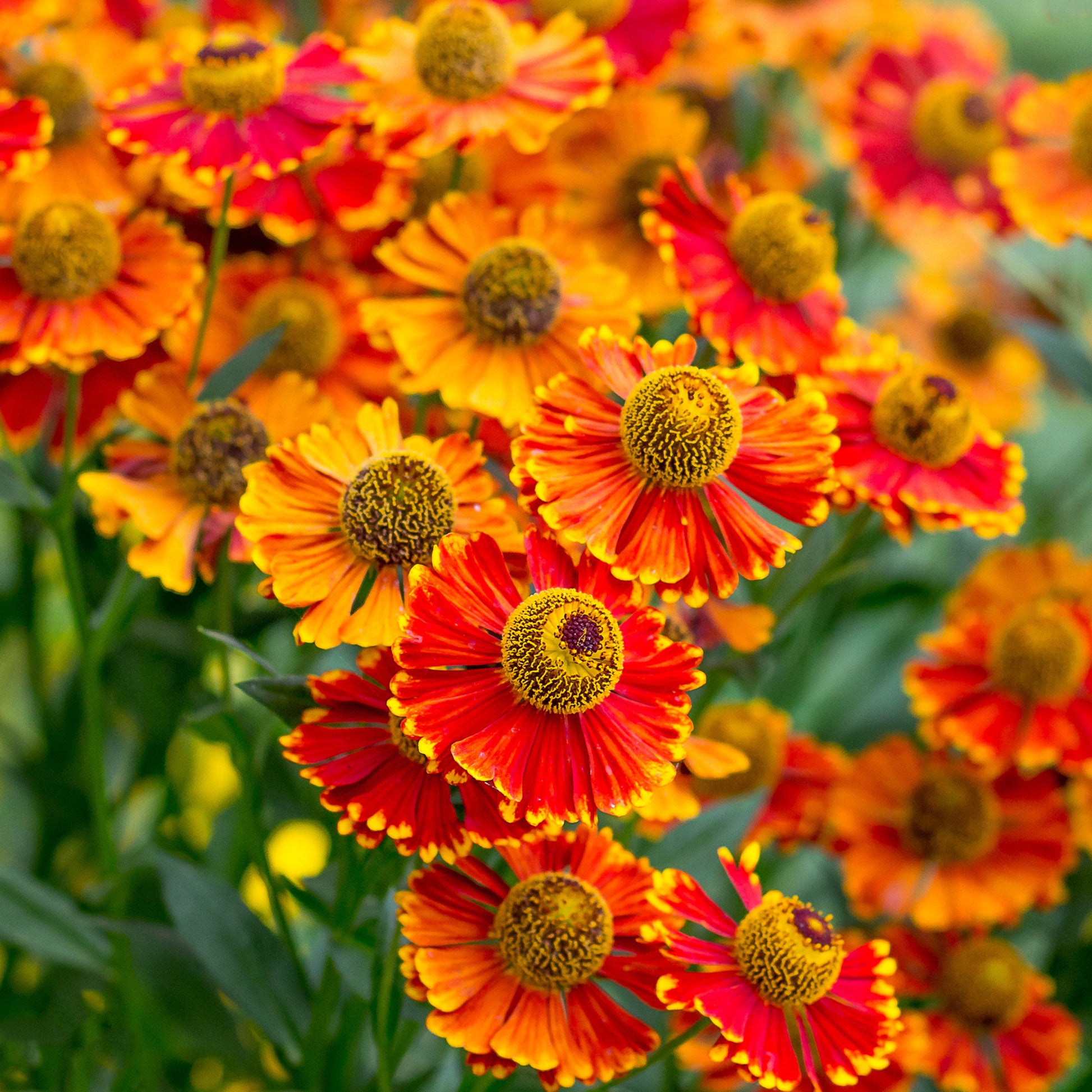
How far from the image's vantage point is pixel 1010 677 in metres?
1.00

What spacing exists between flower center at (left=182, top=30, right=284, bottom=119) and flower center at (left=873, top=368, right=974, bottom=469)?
470 mm

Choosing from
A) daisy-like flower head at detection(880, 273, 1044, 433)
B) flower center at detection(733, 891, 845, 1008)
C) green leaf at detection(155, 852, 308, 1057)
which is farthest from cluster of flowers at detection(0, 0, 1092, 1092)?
daisy-like flower head at detection(880, 273, 1044, 433)

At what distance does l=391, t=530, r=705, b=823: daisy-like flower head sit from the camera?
0.53m

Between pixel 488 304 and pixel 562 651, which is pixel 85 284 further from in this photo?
pixel 562 651

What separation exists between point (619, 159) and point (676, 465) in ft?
2.03

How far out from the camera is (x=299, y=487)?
635mm

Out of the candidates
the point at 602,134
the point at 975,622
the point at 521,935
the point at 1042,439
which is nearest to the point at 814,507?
the point at 521,935

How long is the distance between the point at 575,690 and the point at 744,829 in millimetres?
308

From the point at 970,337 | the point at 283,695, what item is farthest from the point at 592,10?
the point at 970,337

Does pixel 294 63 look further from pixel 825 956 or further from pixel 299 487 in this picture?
pixel 825 956

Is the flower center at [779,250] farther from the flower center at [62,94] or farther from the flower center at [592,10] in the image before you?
the flower center at [62,94]

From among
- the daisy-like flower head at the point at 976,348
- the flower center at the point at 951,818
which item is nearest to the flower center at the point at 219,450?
the flower center at the point at 951,818

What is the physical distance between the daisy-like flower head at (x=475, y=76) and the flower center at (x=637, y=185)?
0.22 metres

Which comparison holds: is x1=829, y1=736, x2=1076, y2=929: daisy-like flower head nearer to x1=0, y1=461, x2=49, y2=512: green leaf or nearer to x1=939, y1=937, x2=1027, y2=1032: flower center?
x1=939, y1=937, x2=1027, y2=1032: flower center
